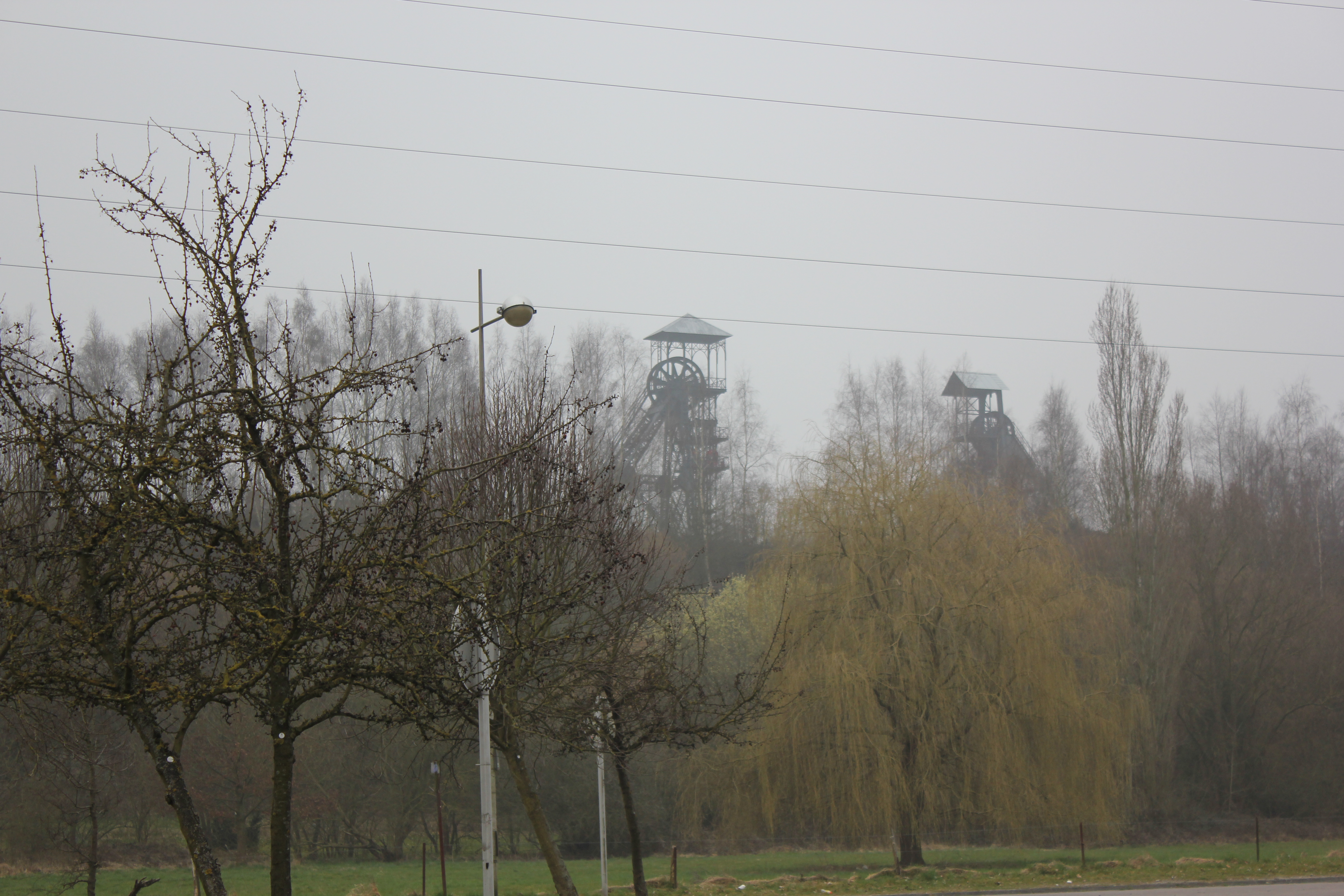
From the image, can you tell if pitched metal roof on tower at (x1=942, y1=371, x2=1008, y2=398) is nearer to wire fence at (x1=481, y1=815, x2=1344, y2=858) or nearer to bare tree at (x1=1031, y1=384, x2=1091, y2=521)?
bare tree at (x1=1031, y1=384, x2=1091, y2=521)

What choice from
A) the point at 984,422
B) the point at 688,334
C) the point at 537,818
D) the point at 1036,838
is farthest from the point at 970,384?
the point at 537,818

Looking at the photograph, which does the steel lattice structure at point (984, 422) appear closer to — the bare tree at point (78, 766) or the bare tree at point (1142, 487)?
the bare tree at point (1142, 487)

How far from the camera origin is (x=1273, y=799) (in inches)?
1329

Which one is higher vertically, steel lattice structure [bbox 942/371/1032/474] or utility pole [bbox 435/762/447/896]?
steel lattice structure [bbox 942/371/1032/474]

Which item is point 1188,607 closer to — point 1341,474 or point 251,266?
point 1341,474

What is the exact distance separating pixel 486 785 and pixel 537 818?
2.96m

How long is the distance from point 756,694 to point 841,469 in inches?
461

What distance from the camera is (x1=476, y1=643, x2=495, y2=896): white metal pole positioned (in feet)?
33.9

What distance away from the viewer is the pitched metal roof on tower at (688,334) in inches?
2042

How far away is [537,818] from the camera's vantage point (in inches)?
527

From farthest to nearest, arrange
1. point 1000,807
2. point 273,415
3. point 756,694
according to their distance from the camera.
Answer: point 1000,807
point 756,694
point 273,415

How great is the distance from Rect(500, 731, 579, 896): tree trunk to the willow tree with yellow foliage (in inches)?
302

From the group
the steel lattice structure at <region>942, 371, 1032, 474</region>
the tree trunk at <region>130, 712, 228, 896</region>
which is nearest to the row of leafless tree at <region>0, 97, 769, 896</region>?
the tree trunk at <region>130, 712, 228, 896</region>

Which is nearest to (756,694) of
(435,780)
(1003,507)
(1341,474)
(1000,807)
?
(1000,807)
